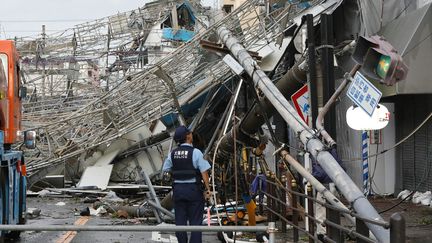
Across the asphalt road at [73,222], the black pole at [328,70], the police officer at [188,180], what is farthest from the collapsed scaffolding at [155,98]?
the black pole at [328,70]

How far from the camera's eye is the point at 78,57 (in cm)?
2911

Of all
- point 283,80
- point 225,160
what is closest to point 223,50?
point 283,80

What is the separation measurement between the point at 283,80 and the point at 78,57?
20.9 metres

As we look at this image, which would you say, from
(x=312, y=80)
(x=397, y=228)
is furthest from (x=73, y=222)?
(x=397, y=228)

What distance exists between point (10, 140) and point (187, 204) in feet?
13.6

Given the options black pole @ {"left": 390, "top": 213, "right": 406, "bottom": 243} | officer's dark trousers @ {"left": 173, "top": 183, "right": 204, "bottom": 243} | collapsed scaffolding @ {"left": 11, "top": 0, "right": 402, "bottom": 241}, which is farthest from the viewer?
collapsed scaffolding @ {"left": 11, "top": 0, "right": 402, "bottom": 241}

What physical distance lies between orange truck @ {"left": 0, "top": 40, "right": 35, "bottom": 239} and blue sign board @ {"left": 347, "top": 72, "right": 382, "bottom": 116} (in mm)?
5889

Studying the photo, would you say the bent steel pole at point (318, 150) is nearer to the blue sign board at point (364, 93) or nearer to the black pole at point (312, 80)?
the black pole at point (312, 80)

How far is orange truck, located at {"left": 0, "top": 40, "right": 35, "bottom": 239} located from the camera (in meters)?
9.47

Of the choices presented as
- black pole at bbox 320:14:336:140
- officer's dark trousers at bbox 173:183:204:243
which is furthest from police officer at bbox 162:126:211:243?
black pole at bbox 320:14:336:140

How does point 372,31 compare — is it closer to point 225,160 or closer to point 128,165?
point 225,160

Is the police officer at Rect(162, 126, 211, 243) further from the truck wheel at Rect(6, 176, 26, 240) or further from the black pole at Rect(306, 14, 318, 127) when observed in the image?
the truck wheel at Rect(6, 176, 26, 240)

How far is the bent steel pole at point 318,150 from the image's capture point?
16.1 ft

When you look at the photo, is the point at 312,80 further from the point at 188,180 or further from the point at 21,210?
the point at 21,210
